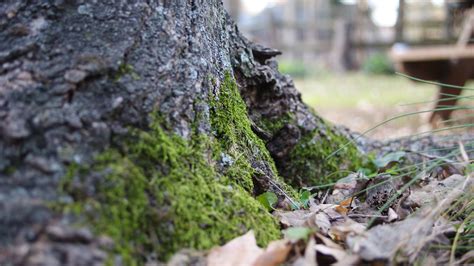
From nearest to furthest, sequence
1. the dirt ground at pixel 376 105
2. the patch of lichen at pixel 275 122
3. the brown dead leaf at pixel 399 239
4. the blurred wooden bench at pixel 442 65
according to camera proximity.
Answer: the brown dead leaf at pixel 399 239 → the patch of lichen at pixel 275 122 → the blurred wooden bench at pixel 442 65 → the dirt ground at pixel 376 105

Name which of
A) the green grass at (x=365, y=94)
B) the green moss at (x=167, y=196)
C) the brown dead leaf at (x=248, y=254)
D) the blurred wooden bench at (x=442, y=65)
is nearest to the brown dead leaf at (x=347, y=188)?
the green moss at (x=167, y=196)

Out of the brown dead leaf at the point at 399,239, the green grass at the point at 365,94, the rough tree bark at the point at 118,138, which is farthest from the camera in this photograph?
the green grass at the point at 365,94

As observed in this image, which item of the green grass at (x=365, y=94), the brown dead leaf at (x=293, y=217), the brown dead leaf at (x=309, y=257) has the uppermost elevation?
the brown dead leaf at (x=309, y=257)

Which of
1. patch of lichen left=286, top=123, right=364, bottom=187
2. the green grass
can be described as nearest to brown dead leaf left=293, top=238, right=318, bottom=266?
patch of lichen left=286, top=123, right=364, bottom=187

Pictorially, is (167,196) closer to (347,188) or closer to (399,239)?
(399,239)

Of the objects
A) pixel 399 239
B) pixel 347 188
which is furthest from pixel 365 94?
pixel 399 239

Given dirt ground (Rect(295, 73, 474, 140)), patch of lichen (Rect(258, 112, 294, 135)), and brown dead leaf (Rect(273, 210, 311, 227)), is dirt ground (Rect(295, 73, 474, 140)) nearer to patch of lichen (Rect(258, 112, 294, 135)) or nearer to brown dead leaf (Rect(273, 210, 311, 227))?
patch of lichen (Rect(258, 112, 294, 135))

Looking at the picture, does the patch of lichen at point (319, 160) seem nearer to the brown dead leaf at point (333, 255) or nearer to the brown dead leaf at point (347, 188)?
the brown dead leaf at point (347, 188)
